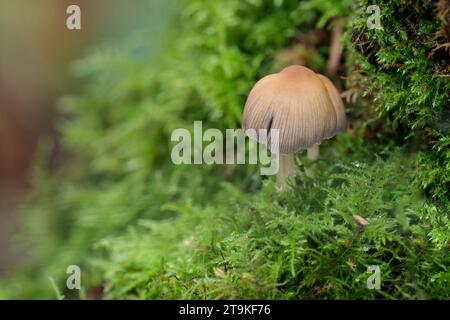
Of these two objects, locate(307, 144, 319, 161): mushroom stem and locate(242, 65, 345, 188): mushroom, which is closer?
locate(242, 65, 345, 188): mushroom

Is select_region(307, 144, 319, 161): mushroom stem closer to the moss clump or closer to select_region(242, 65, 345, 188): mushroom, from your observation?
the moss clump

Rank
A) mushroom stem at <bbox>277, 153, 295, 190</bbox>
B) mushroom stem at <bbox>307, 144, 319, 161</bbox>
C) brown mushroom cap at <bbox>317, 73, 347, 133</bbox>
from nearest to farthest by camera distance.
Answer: brown mushroom cap at <bbox>317, 73, 347, 133</bbox> → mushroom stem at <bbox>277, 153, 295, 190</bbox> → mushroom stem at <bbox>307, 144, 319, 161</bbox>

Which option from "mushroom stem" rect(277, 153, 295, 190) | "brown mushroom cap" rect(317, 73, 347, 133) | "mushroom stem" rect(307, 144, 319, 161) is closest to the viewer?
"brown mushroom cap" rect(317, 73, 347, 133)

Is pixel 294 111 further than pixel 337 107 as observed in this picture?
No

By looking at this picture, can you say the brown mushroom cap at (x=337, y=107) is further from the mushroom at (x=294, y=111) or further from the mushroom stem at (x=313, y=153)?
the mushroom stem at (x=313, y=153)

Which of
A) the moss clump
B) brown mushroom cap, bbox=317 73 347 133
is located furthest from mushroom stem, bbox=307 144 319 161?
brown mushroom cap, bbox=317 73 347 133

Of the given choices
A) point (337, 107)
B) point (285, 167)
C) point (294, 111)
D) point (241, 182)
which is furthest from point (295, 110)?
point (241, 182)

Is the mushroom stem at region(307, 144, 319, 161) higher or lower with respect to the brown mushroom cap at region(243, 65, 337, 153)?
lower

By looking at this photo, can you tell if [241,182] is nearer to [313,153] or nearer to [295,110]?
[313,153]
